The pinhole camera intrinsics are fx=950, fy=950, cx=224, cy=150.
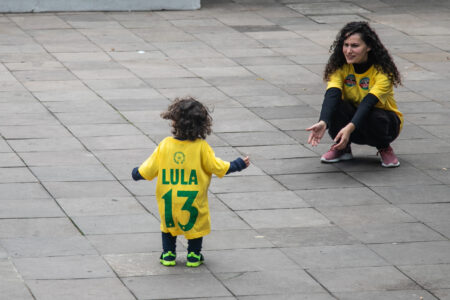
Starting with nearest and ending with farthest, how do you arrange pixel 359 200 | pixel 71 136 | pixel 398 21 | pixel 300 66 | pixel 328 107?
pixel 359 200, pixel 328 107, pixel 71 136, pixel 300 66, pixel 398 21

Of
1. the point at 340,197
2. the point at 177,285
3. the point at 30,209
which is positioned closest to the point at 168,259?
the point at 177,285

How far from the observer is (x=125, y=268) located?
6.48 metres

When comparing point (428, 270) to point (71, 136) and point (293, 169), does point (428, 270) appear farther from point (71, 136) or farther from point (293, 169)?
point (71, 136)

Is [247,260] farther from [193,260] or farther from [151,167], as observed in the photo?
[151,167]

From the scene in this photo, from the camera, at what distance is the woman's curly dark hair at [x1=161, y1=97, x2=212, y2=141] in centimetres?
631

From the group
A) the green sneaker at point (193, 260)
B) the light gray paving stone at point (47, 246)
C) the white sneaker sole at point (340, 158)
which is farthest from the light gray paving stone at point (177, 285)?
the white sneaker sole at point (340, 158)

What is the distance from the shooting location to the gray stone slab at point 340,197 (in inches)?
315

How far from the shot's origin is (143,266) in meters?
6.53

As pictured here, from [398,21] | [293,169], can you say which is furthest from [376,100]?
[398,21]

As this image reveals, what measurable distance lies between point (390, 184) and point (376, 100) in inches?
32.3

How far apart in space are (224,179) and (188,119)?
7.66ft

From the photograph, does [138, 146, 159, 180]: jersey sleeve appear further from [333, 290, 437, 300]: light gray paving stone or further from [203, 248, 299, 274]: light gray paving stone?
[333, 290, 437, 300]: light gray paving stone

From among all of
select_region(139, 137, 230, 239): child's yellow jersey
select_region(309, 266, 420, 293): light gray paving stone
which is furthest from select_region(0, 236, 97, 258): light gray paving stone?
select_region(309, 266, 420, 293): light gray paving stone

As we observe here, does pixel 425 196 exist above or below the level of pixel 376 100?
below
